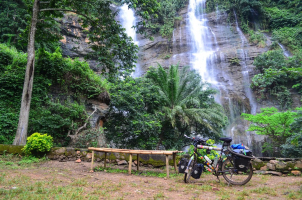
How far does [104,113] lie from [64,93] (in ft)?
6.80

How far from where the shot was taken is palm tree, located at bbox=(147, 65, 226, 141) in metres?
12.6

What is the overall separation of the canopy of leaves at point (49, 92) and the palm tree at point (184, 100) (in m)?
4.40

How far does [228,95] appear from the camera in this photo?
21.0m

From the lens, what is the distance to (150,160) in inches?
254

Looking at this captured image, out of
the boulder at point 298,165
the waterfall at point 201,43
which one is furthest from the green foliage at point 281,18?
the boulder at point 298,165

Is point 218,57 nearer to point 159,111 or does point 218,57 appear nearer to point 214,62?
point 214,62

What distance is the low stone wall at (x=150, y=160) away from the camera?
5.95 metres

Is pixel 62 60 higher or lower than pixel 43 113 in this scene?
higher

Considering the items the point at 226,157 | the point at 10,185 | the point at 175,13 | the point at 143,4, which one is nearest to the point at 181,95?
the point at 143,4

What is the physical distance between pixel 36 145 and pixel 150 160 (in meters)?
3.61

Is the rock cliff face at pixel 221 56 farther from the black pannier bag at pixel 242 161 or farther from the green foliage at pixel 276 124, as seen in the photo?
the black pannier bag at pixel 242 161

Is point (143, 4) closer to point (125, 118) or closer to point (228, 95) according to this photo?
point (125, 118)

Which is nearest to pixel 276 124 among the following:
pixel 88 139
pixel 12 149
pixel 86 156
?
pixel 88 139

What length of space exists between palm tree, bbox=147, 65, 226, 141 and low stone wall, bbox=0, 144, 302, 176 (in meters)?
5.69
